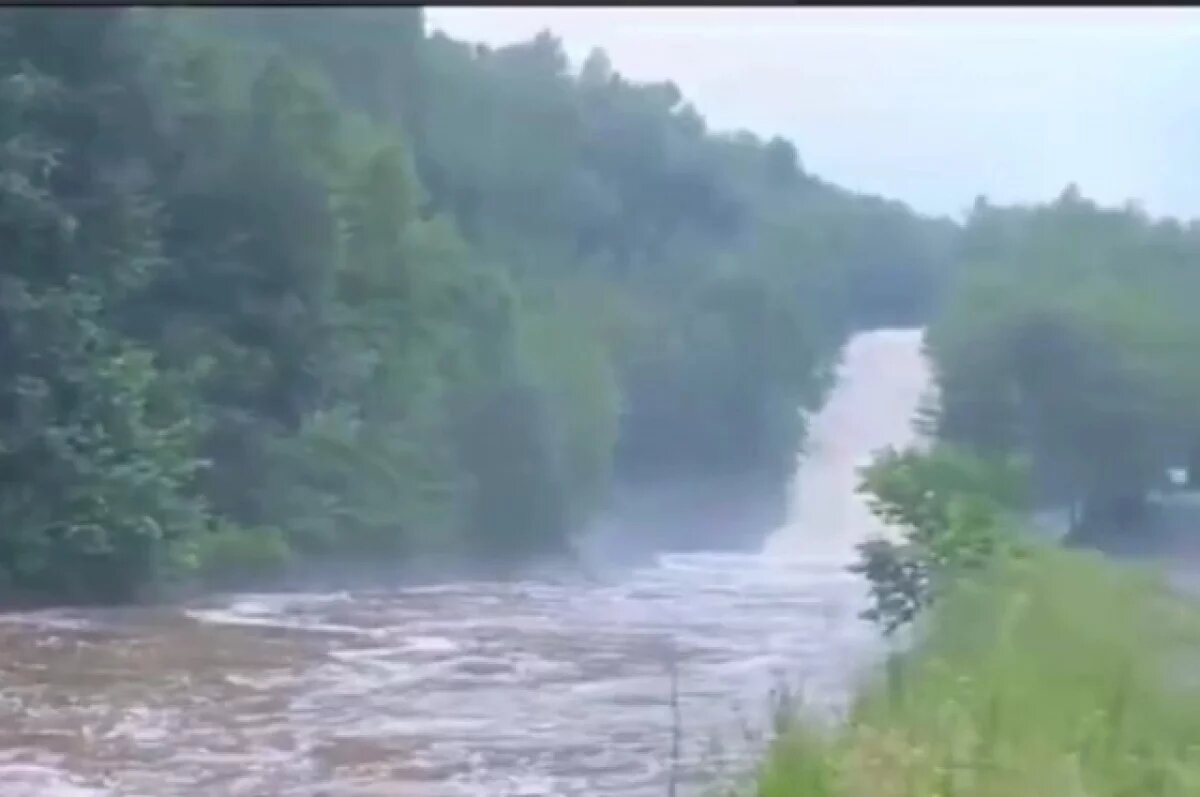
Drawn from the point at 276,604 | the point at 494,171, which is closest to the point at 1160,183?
the point at 494,171

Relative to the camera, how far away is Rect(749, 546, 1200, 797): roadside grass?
6.75ft

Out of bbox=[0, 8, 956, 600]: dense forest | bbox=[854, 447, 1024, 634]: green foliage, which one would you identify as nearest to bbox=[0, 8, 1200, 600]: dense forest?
bbox=[0, 8, 956, 600]: dense forest

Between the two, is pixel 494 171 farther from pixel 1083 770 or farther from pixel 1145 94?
pixel 1083 770

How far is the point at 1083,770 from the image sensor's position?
2.06 m

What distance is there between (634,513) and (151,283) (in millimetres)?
660

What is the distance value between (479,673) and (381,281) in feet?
1.68

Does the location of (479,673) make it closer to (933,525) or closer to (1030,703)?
(933,525)

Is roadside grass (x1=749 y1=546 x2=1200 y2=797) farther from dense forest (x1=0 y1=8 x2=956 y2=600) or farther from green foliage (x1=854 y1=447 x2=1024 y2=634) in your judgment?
dense forest (x1=0 y1=8 x2=956 y2=600)

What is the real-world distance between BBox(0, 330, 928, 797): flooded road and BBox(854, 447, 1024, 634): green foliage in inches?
1.2

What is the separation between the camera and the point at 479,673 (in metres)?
2.43

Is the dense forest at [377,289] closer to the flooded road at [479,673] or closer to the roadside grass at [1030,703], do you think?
the flooded road at [479,673]

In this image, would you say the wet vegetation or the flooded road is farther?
the wet vegetation

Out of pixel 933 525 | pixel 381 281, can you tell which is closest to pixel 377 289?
pixel 381 281

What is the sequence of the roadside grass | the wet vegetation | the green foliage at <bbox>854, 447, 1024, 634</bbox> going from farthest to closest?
the wet vegetation → the green foliage at <bbox>854, 447, 1024, 634</bbox> → the roadside grass
